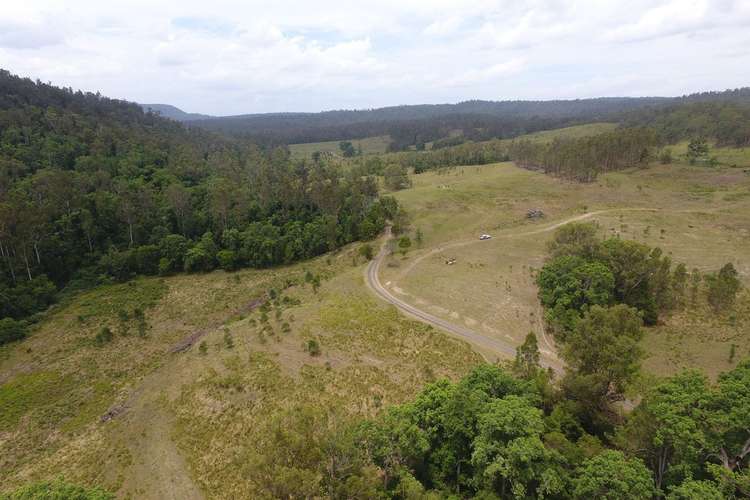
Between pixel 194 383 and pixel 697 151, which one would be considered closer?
pixel 194 383

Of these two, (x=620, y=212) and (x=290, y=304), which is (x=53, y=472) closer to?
(x=290, y=304)

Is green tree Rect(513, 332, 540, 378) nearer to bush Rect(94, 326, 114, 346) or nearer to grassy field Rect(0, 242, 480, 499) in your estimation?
grassy field Rect(0, 242, 480, 499)

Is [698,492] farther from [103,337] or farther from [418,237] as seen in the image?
[418,237]

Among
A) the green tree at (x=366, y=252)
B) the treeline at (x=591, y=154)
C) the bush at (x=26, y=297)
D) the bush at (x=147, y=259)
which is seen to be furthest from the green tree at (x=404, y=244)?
the treeline at (x=591, y=154)

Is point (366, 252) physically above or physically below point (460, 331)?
above

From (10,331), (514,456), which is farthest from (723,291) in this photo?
(10,331)

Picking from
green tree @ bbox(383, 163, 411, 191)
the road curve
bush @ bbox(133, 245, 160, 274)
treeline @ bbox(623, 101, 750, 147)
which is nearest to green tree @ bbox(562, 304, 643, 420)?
the road curve

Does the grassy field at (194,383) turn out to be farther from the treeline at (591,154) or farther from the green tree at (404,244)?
the treeline at (591,154)
